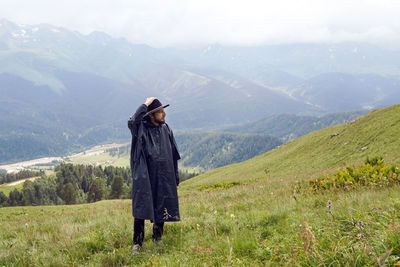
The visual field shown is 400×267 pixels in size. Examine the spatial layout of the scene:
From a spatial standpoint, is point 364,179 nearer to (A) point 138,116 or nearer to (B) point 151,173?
(B) point 151,173

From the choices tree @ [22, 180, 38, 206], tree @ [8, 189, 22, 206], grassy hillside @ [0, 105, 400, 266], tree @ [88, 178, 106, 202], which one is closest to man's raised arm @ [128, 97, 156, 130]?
grassy hillside @ [0, 105, 400, 266]

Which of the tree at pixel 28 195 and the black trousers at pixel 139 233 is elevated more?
the black trousers at pixel 139 233

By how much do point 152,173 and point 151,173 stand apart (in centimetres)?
3

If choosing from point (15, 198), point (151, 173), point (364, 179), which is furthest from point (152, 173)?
point (15, 198)

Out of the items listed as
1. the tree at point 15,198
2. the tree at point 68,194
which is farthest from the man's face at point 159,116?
the tree at point 15,198

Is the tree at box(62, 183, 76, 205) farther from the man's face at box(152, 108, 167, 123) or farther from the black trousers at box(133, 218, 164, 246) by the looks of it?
the man's face at box(152, 108, 167, 123)

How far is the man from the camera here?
620 cm

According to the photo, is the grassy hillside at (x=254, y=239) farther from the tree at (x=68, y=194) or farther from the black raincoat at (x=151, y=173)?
the tree at (x=68, y=194)

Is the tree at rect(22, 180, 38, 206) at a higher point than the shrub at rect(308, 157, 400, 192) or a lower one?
lower

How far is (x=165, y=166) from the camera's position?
21.7 feet

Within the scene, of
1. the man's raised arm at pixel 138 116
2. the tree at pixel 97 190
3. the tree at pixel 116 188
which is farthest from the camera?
the tree at pixel 116 188

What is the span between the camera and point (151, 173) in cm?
650

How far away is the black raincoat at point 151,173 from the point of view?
20.3 ft

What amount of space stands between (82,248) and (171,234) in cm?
213
